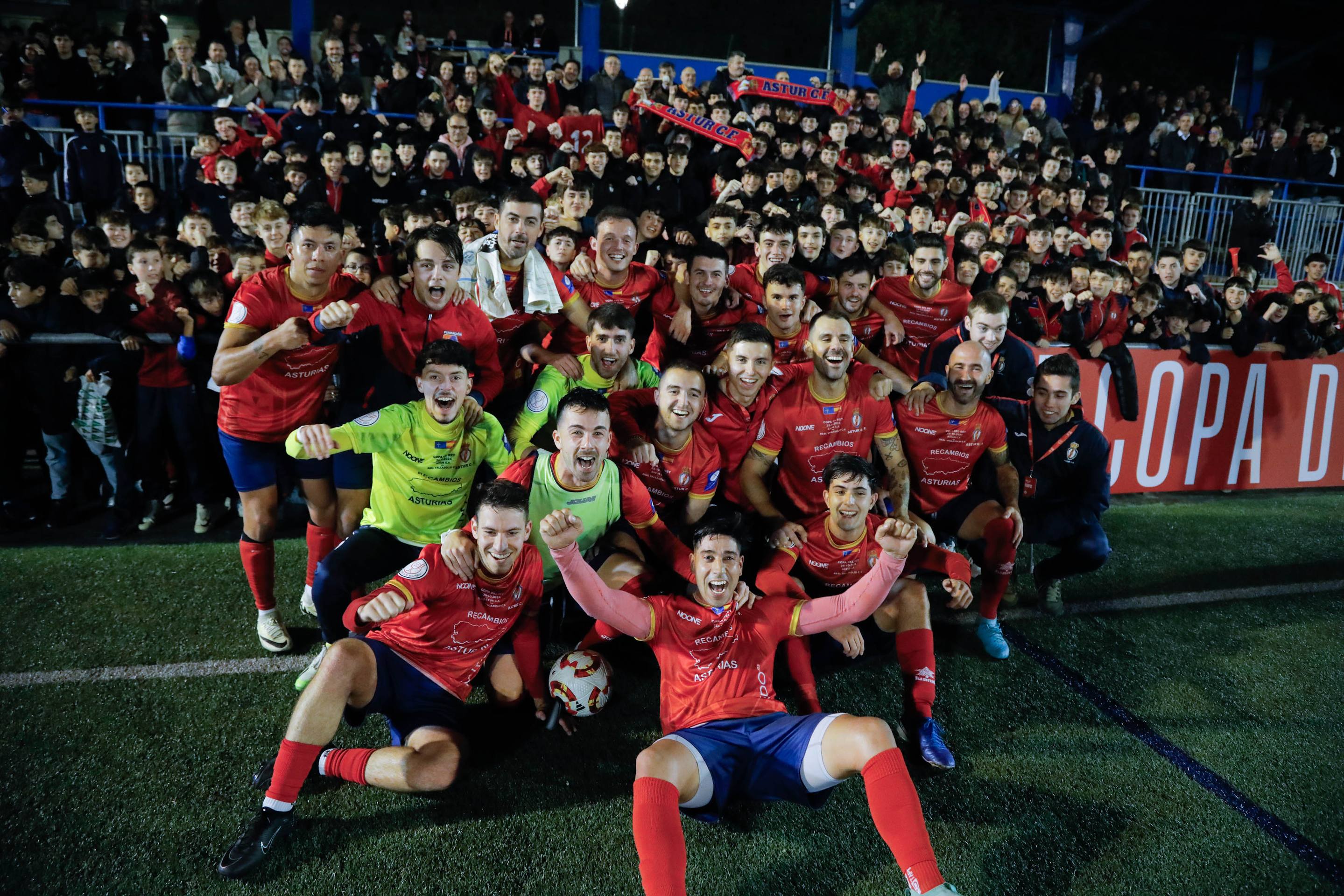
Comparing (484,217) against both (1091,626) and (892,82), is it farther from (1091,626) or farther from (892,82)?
(892,82)

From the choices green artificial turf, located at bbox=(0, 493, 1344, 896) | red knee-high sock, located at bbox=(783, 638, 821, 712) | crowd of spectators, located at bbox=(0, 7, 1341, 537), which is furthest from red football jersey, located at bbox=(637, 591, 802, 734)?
crowd of spectators, located at bbox=(0, 7, 1341, 537)

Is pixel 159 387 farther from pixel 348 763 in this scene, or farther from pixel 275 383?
pixel 348 763

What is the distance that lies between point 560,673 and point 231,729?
145 centimetres

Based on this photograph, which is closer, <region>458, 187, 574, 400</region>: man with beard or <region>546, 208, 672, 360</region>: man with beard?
<region>458, 187, 574, 400</region>: man with beard

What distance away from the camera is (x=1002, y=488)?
191 inches

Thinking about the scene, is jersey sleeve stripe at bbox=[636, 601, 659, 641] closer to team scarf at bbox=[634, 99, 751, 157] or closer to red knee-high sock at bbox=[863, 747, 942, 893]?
red knee-high sock at bbox=[863, 747, 942, 893]

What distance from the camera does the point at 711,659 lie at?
3346mm

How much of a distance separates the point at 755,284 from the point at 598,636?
2.88m

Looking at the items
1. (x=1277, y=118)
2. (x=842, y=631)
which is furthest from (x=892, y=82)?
(x=842, y=631)

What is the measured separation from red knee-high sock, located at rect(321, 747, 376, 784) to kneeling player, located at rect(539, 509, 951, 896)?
1.05m

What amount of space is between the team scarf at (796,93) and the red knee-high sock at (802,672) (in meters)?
9.96

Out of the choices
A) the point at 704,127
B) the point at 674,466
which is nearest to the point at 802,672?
the point at 674,466

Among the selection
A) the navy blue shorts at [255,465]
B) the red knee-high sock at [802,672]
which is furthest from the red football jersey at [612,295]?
the red knee-high sock at [802,672]

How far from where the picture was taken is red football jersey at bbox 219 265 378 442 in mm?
4094
